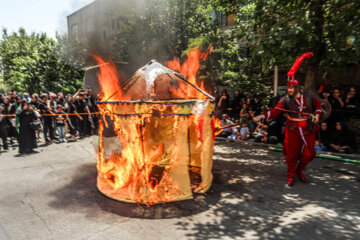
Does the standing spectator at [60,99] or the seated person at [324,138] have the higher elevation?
the standing spectator at [60,99]

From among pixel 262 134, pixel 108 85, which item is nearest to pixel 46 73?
pixel 108 85

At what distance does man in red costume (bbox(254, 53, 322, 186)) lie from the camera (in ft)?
16.2

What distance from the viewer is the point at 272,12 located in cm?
659

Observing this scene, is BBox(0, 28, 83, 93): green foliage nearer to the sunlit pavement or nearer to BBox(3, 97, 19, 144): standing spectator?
BBox(3, 97, 19, 144): standing spectator

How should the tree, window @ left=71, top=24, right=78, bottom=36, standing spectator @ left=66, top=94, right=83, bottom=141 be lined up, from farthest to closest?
1. standing spectator @ left=66, top=94, right=83, bottom=141
2. window @ left=71, top=24, right=78, bottom=36
3. the tree

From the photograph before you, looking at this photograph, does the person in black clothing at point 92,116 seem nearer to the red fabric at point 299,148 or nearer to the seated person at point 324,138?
the red fabric at point 299,148

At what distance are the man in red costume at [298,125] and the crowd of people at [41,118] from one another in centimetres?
712

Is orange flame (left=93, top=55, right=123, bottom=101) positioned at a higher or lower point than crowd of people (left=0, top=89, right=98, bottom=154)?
higher

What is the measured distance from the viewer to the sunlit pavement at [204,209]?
10.8ft

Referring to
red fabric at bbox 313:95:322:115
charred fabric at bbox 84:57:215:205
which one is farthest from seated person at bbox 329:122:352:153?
charred fabric at bbox 84:57:215:205

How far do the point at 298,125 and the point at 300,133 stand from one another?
164 mm

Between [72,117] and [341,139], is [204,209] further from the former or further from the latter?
[72,117]

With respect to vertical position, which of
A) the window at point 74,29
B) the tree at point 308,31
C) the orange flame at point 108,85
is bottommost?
the orange flame at point 108,85

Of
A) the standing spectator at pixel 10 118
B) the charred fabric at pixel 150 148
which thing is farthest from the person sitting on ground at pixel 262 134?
the standing spectator at pixel 10 118
